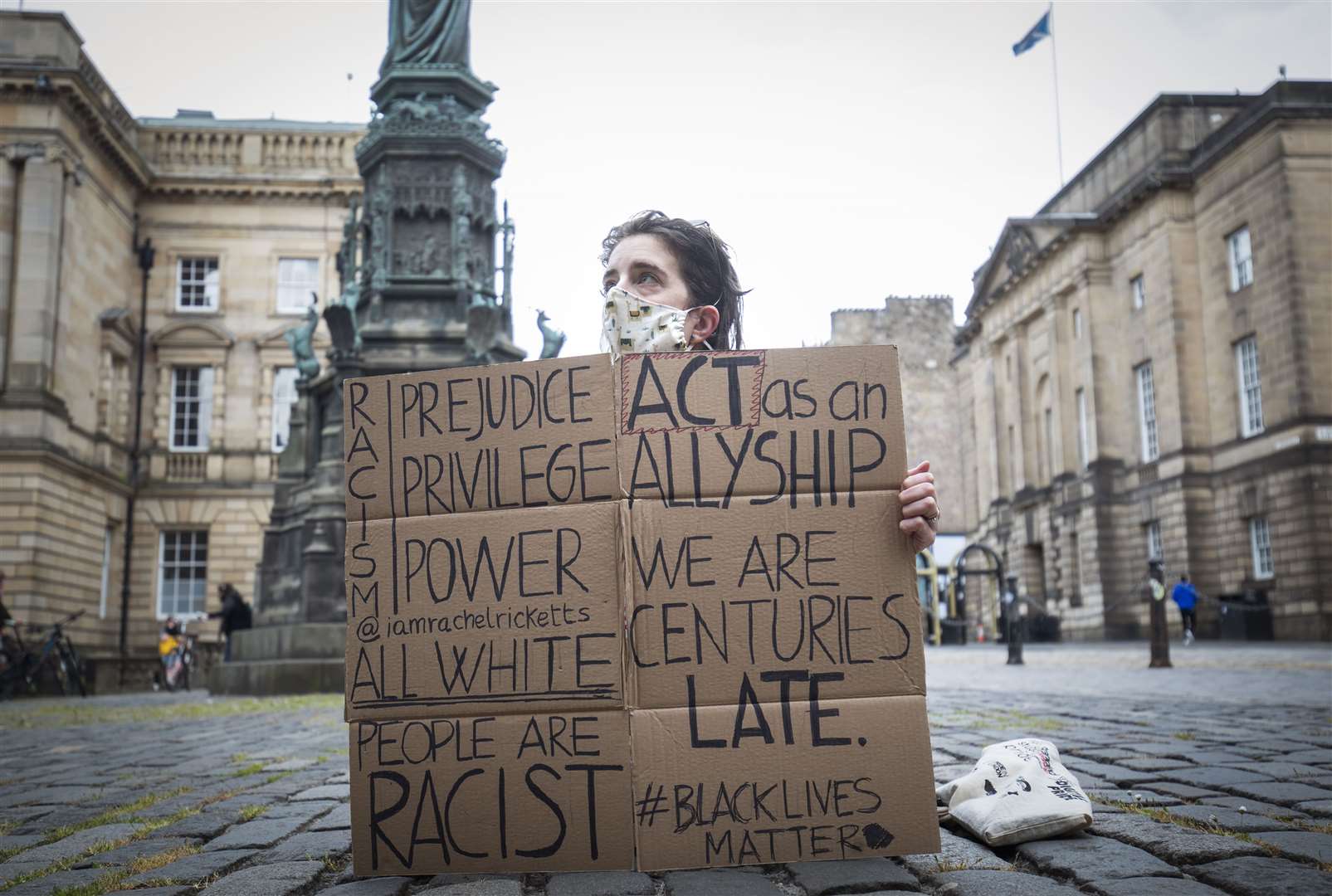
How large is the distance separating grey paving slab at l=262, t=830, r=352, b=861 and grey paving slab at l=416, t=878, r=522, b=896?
630 millimetres

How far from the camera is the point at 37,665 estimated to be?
18.9m

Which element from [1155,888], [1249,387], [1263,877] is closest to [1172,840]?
[1263,877]

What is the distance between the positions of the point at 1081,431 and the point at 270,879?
41.9m

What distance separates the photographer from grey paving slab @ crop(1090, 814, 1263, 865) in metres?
3.06

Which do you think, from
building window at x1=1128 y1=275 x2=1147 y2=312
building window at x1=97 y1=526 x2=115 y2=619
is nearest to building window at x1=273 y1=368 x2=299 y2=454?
building window at x1=97 y1=526 x2=115 y2=619

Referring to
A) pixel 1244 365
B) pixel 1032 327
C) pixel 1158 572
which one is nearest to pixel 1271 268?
pixel 1244 365

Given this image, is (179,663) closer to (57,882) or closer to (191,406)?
(191,406)

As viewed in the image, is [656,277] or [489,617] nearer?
[489,617]

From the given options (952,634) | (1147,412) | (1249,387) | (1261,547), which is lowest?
(952,634)

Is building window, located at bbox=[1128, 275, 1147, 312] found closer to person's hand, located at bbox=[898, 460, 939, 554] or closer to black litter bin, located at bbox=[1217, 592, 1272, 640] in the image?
black litter bin, located at bbox=[1217, 592, 1272, 640]

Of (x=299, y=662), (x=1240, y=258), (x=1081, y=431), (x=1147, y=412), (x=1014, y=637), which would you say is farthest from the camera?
(x=1081, y=431)

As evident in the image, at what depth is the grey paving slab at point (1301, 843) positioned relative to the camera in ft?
9.89

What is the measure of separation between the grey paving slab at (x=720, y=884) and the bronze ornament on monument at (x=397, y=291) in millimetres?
9733

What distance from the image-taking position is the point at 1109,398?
38781 mm
